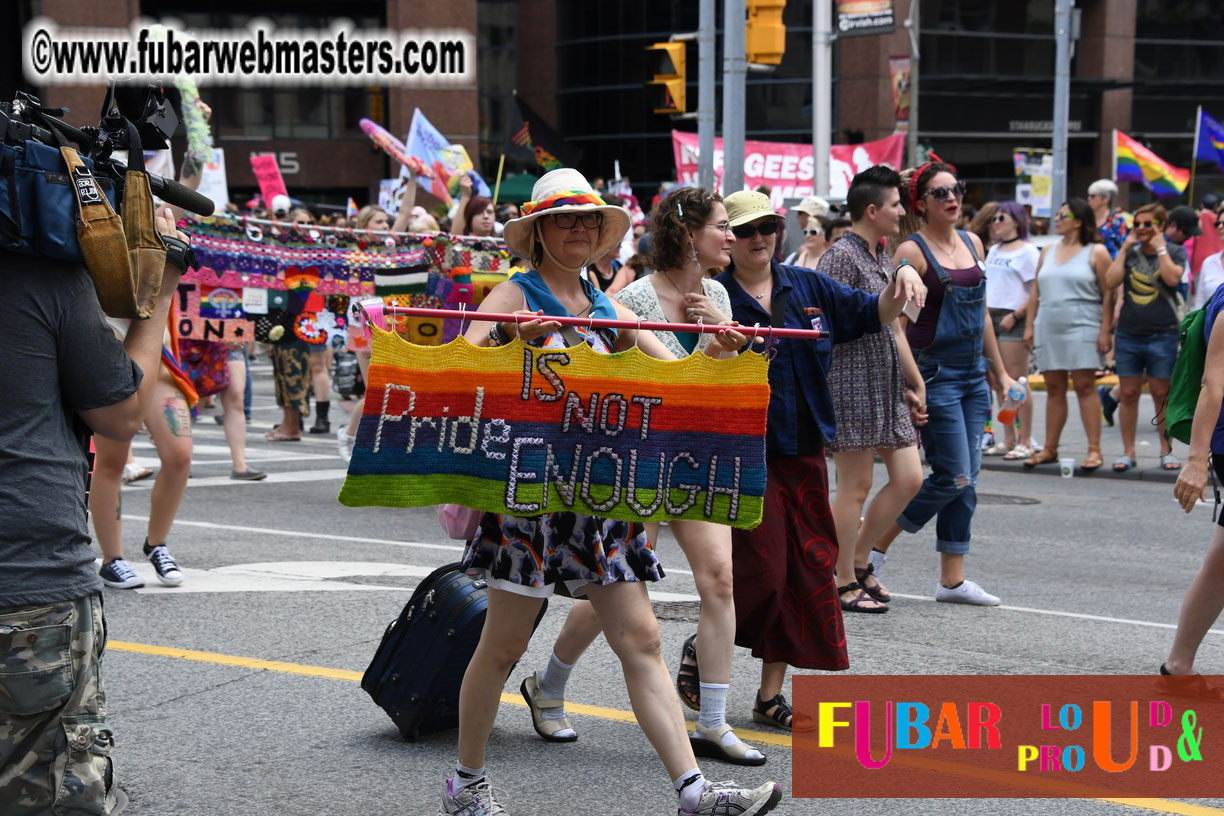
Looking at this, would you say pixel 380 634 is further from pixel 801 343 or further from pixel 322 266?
pixel 322 266

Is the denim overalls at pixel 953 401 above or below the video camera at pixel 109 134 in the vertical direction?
below

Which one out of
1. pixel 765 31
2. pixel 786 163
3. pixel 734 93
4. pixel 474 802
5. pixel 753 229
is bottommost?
Result: pixel 474 802

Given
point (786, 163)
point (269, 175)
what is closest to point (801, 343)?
point (269, 175)

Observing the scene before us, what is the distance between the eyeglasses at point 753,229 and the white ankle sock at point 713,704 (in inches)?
63.9

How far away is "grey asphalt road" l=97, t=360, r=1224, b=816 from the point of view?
181 inches

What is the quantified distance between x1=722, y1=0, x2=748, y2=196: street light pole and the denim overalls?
30.1 ft

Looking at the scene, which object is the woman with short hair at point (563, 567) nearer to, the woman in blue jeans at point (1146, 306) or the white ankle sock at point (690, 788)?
the white ankle sock at point (690, 788)

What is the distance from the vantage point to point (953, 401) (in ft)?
24.0

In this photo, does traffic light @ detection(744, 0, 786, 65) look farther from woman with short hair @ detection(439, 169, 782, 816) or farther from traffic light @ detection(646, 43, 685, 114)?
woman with short hair @ detection(439, 169, 782, 816)

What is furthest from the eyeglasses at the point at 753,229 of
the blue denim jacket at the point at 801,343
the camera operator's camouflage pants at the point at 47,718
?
the camera operator's camouflage pants at the point at 47,718

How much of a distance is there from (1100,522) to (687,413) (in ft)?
22.8

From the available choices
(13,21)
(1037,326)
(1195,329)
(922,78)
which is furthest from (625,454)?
(13,21)

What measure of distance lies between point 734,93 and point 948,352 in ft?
32.8

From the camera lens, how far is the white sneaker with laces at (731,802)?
393cm
